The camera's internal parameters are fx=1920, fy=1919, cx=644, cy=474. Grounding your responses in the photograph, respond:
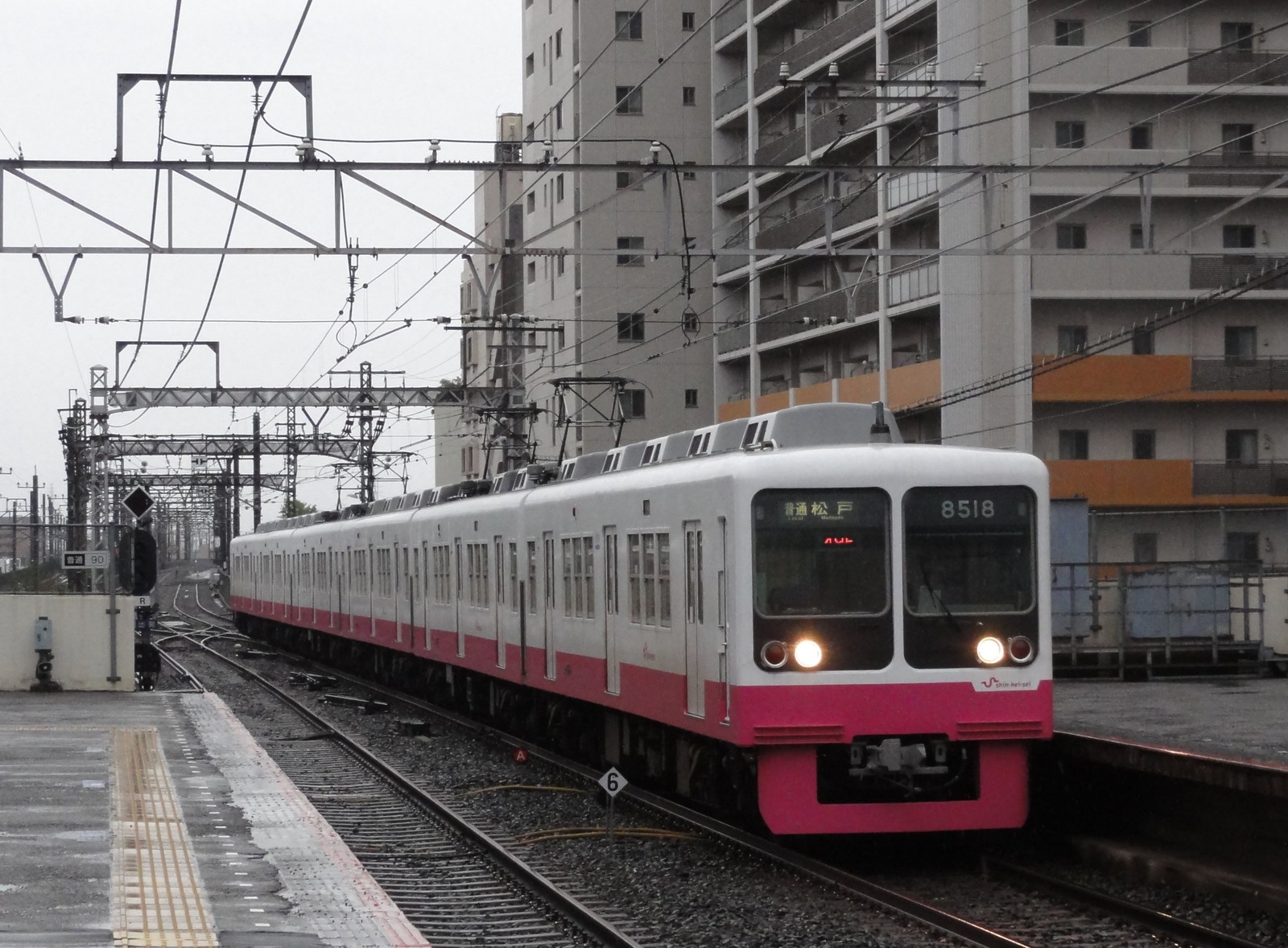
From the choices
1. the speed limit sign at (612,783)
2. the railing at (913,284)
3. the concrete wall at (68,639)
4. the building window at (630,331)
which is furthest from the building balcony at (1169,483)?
the speed limit sign at (612,783)

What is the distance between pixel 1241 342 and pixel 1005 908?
31613mm

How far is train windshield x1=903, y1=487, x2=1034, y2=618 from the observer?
35.8ft

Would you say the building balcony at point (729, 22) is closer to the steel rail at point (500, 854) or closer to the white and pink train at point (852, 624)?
the steel rail at point (500, 854)

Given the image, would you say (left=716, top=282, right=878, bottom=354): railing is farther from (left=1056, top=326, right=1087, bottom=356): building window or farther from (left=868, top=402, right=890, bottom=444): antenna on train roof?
(left=868, top=402, right=890, bottom=444): antenna on train roof

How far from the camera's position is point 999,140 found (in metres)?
36.2

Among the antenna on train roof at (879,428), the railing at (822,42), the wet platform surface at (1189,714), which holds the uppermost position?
the railing at (822,42)

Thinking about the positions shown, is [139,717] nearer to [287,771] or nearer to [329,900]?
[287,771]

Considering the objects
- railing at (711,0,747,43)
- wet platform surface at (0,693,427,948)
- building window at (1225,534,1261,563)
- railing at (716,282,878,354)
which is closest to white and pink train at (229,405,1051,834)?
wet platform surface at (0,693,427,948)

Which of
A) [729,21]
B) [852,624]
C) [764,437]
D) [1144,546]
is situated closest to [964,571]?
[852,624]

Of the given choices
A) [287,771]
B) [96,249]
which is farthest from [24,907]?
[96,249]

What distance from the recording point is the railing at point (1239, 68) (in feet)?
124

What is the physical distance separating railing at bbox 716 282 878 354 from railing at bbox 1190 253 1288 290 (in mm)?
6413

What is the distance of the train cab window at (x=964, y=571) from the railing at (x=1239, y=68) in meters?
28.8

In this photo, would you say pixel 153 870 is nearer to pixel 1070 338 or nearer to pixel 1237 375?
pixel 1070 338
